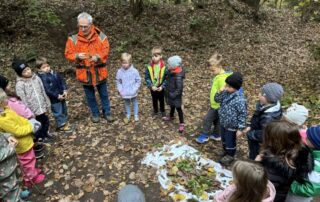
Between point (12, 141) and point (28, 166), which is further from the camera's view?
point (28, 166)

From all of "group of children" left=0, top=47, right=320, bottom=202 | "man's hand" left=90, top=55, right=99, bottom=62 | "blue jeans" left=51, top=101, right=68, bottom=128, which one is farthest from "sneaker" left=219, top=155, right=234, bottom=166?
"blue jeans" left=51, top=101, right=68, bottom=128

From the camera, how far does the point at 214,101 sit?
5.58m

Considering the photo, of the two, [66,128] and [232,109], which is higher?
[232,109]

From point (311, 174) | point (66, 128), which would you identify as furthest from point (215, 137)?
point (66, 128)

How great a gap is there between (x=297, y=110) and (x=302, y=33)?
1319cm

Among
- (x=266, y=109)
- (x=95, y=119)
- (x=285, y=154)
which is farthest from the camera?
(x=95, y=119)

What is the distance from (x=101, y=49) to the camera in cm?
604

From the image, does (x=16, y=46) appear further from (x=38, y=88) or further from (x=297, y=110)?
(x=297, y=110)

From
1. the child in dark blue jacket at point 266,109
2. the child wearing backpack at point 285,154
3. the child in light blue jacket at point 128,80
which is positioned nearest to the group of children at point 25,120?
the child in light blue jacket at point 128,80

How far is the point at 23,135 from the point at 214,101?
144 inches

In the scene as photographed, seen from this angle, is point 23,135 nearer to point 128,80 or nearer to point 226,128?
point 128,80

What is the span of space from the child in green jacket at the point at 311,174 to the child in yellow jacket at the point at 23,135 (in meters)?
4.26

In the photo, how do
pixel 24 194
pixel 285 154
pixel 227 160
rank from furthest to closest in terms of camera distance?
pixel 227 160 < pixel 24 194 < pixel 285 154

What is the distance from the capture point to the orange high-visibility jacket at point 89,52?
19.4ft
